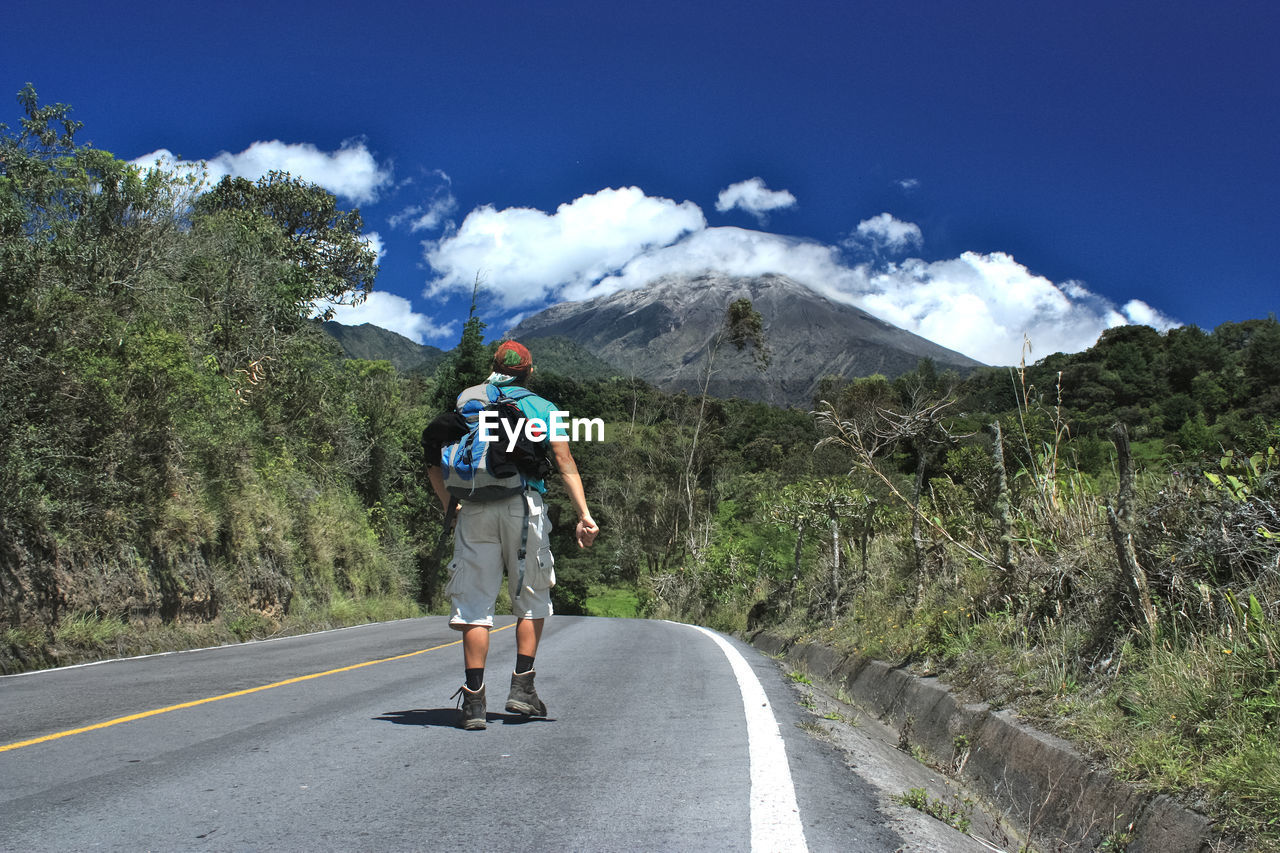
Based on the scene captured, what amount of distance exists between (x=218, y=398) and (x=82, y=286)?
302cm

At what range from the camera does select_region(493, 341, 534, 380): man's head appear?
5.59 metres

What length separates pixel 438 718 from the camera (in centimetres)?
566

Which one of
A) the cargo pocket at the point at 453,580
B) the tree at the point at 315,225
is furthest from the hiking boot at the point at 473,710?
the tree at the point at 315,225

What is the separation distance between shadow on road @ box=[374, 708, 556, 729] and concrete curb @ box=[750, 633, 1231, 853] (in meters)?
2.65

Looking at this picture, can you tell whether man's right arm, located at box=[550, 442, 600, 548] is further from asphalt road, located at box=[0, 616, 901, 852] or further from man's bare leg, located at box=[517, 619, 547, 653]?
asphalt road, located at box=[0, 616, 901, 852]

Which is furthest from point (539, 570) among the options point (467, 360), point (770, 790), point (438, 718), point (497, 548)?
point (467, 360)

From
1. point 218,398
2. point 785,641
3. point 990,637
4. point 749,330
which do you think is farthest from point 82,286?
point 749,330

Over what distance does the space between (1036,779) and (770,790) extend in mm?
1689

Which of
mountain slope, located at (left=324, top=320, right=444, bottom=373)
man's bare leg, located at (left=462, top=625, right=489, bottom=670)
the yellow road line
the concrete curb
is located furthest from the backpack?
mountain slope, located at (left=324, top=320, right=444, bottom=373)

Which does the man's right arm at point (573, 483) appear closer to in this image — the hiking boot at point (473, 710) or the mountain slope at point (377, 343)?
the hiking boot at point (473, 710)

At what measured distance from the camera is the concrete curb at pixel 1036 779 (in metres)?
3.63

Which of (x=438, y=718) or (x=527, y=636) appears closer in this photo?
(x=527, y=636)

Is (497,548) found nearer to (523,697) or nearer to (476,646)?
(476,646)

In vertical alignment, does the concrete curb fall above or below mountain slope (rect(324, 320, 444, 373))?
below
